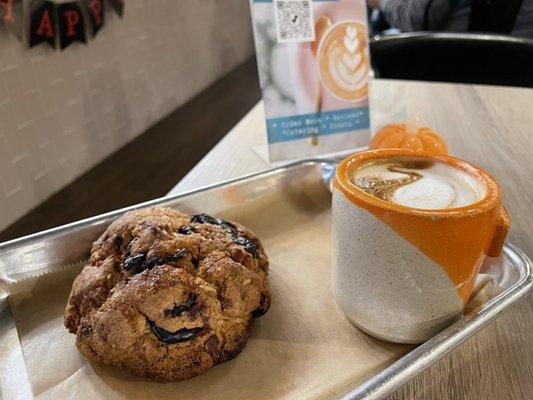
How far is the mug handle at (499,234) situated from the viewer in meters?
0.54

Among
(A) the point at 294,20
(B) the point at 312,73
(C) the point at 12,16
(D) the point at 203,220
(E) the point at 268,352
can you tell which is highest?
(C) the point at 12,16

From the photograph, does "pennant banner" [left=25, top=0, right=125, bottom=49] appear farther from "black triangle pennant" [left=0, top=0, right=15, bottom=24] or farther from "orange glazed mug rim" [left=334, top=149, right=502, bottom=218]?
"orange glazed mug rim" [left=334, top=149, right=502, bottom=218]

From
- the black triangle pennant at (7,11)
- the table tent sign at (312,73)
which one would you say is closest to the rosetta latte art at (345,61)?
the table tent sign at (312,73)

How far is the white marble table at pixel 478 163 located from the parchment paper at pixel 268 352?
61 mm

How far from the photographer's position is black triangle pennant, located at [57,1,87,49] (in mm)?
2020

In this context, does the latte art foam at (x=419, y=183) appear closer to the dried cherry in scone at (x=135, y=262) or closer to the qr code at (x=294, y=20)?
the dried cherry in scone at (x=135, y=262)

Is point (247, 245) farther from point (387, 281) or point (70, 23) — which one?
point (70, 23)

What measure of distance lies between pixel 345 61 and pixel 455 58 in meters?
0.90

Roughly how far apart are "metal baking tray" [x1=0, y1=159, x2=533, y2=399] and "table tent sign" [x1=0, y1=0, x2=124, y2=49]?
1.44m

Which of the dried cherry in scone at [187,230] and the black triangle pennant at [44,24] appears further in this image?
the black triangle pennant at [44,24]

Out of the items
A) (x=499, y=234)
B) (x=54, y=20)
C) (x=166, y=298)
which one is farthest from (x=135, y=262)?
(x=54, y=20)

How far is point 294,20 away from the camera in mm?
931

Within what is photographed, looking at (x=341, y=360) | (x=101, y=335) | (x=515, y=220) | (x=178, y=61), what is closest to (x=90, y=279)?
(x=101, y=335)

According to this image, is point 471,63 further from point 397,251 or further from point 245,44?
point 245,44
